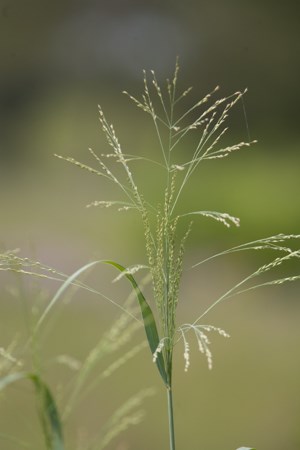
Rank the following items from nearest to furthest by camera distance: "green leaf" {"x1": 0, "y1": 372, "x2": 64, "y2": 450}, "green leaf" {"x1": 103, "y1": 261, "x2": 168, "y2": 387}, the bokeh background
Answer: "green leaf" {"x1": 0, "y1": 372, "x2": 64, "y2": 450}
"green leaf" {"x1": 103, "y1": 261, "x2": 168, "y2": 387}
the bokeh background

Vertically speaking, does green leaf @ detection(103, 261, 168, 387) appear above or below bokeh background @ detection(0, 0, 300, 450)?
below

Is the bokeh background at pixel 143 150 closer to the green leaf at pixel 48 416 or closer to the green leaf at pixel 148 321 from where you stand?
the green leaf at pixel 148 321

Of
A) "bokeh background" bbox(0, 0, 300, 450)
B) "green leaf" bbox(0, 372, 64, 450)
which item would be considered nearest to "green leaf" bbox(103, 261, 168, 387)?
"green leaf" bbox(0, 372, 64, 450)

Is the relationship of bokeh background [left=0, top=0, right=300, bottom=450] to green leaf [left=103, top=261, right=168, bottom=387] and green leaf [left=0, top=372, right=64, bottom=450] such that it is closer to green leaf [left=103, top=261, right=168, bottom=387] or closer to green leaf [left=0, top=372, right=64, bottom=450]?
green leaf [left=103, top=261, right=168, bottom=387]

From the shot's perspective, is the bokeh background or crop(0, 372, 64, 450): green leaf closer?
crop(0, 372, 64, 450): green leaf

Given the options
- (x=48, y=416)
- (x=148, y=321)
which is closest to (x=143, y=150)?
(x=148, y=321)

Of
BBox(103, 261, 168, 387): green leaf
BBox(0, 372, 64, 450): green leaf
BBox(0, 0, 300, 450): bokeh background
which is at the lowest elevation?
BBox(0, 372, 64, 450): green leaf

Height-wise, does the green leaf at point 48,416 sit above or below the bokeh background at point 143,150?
below

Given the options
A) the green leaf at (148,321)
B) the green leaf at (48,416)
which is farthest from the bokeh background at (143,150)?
the green leaf at (48,416)

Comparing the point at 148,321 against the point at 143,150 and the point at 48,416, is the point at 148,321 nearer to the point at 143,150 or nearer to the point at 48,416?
the point at 48,416

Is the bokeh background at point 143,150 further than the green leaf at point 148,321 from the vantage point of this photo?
Yes

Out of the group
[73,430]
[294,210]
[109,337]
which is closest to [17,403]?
[73,430]
